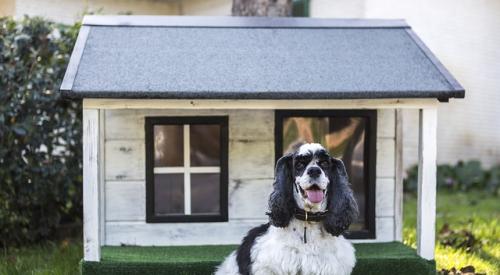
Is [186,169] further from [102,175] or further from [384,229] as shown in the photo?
[384,229]

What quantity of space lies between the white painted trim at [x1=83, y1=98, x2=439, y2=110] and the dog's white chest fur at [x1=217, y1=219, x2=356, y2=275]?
1.27 metres

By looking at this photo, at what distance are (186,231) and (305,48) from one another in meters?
2.08

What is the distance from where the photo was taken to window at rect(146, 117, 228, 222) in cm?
638

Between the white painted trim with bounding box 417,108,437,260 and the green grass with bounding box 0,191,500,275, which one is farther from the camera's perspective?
the green grass with bounding box 0,191,500,275

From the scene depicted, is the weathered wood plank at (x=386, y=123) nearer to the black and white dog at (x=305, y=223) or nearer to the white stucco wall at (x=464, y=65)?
the black and white dog at (x=305, y=223)

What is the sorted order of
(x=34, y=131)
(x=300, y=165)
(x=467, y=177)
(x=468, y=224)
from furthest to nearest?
(x=467, y=177), (x=468, y=224), (x=34, y=131), (x=300, y=165)

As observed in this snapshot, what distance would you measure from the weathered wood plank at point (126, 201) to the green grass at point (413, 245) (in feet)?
1.95

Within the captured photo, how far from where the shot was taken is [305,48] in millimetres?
6059

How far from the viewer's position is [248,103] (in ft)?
18.0

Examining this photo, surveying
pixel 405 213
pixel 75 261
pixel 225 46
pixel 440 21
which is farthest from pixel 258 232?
pixel 440 21

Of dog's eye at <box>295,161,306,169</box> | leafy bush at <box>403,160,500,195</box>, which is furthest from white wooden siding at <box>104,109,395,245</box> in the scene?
leafy bush at <box>403,160,500,195</box>

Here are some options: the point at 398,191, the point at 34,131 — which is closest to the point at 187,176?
the point at 34,131

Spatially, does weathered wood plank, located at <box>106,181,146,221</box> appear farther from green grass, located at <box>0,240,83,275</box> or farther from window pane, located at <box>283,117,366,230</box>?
window pane, located at <box>283,117,366,230</box>

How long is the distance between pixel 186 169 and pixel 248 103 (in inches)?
53.1
